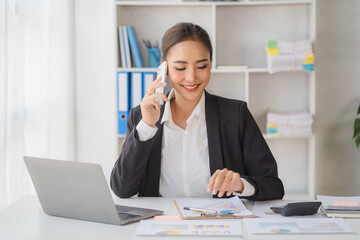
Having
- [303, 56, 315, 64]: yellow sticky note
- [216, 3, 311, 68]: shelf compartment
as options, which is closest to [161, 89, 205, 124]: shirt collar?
[303, 56, 315, 64]: yellow sticky note

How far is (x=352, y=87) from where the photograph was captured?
380 cm

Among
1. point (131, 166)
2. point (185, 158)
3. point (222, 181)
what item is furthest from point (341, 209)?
point (131, 166)

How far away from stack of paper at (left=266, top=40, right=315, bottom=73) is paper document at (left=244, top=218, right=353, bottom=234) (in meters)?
2.04

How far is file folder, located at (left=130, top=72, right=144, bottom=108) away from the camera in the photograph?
3.46 meters

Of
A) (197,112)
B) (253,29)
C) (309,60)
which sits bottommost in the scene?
(197,112)

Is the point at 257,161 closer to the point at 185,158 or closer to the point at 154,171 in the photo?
the point at 185,158

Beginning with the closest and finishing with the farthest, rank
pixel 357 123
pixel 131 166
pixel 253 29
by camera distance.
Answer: pixel 131 166 < pixel 357 123 < pixel 253 29

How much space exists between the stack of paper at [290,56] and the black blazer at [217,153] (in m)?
1.42

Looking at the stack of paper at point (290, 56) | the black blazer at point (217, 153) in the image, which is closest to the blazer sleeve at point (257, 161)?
the black blazer at point (217, 153)

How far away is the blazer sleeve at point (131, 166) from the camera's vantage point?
6.26 feet

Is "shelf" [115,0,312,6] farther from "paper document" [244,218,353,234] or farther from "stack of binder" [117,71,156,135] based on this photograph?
A: "paper document" [244,218,353,234]

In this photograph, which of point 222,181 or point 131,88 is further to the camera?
point 131,88

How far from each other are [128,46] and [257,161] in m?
1.79

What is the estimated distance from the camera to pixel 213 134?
2.06 metres
